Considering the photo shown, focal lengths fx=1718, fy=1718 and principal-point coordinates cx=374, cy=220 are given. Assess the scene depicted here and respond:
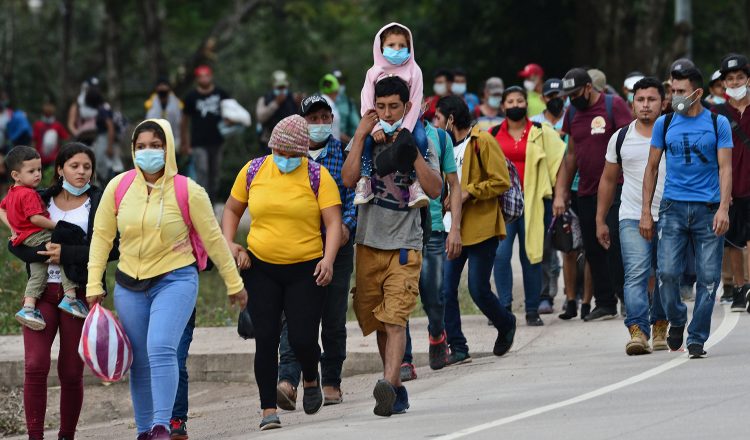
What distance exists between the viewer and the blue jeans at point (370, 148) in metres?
10.1

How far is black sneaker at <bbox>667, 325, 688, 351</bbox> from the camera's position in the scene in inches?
461

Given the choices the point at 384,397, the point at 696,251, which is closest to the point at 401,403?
the point at 384,397

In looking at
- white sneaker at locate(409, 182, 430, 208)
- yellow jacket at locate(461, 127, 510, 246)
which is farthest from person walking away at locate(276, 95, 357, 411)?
yellow jacket at locate(461, 127, 510, 246)

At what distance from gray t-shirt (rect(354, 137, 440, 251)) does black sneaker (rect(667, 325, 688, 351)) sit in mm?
2475

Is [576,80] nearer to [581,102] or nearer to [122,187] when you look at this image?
[581,102]

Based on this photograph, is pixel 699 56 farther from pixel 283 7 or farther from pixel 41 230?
pixel 41 230

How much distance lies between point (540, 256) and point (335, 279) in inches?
147

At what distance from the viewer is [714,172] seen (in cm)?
1117

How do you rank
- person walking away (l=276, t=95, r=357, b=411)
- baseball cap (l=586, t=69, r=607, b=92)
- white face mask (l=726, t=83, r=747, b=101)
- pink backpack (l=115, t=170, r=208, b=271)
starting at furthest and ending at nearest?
1. baseball cap (l=586, t=69, r=607, b=92)
2. white face mask (l=726, t=83, r=747, b=101)
3. person walking away (l=276, t=95, r=357, b=411)
4. pink backpack (l=115, t=170, r=208, b=271)

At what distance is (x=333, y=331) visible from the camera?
10.7 metres

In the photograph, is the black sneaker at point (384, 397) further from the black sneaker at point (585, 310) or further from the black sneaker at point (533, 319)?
the black sneaker at point (585, 310)

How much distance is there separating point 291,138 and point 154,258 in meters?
1.13

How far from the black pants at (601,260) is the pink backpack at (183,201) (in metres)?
5.00

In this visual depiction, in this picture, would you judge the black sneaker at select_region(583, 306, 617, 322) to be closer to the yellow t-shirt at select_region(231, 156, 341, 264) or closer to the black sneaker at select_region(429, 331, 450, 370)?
the black sneaker at select_region(429, 331, 450, 370)
